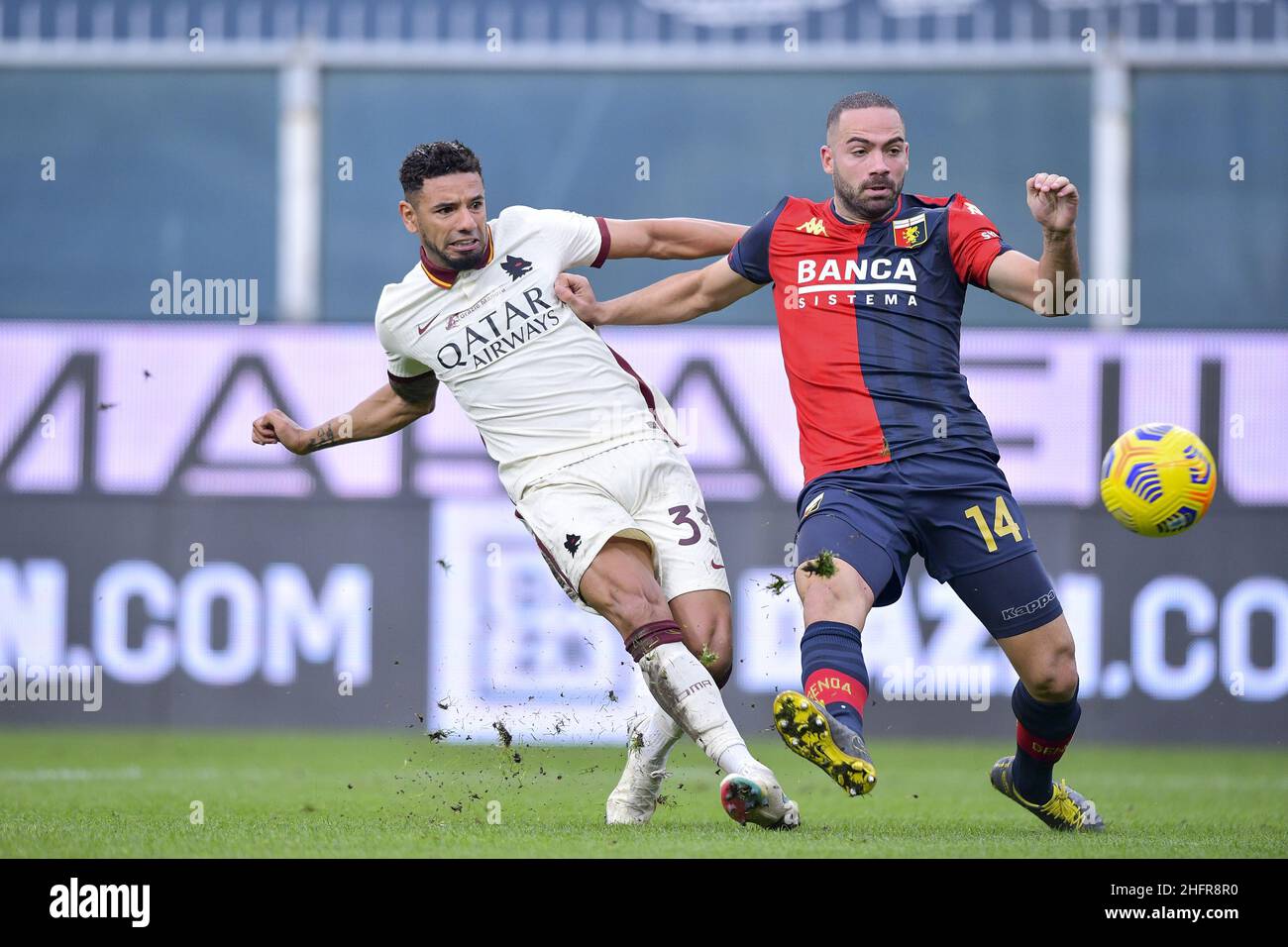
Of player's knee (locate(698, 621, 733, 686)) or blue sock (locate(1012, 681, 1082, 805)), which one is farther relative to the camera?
player's knee (locate(698, 621, 733, 686))

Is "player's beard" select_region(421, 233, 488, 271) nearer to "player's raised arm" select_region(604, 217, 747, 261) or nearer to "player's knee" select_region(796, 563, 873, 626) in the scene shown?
"player's raised arm" select_region(604, 217, 747, 261)

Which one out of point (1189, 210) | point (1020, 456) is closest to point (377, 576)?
point (1020, 456)

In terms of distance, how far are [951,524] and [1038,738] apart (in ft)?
3.40

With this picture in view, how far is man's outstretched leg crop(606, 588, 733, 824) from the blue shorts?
0.70 m

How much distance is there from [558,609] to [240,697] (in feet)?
6.83

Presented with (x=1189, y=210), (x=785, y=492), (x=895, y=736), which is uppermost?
(x=1189, y=210)

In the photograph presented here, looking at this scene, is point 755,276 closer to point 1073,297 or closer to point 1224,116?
point 1073,297

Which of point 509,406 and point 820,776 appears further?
point 820,776

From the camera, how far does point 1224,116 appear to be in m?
11.5

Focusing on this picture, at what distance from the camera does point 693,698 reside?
5.70m

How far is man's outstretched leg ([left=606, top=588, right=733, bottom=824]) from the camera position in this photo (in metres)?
6.14

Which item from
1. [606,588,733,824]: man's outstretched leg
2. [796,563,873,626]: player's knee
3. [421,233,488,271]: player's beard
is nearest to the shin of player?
[606,588,733,824]: man's outstretched leg

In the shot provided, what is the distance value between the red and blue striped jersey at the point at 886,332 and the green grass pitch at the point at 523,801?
1.36 metres

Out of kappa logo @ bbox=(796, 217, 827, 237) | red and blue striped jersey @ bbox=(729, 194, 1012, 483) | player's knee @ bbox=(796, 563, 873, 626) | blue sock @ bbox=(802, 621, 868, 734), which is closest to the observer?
blue sock @ bbox=(802, 621, 868, 734)
